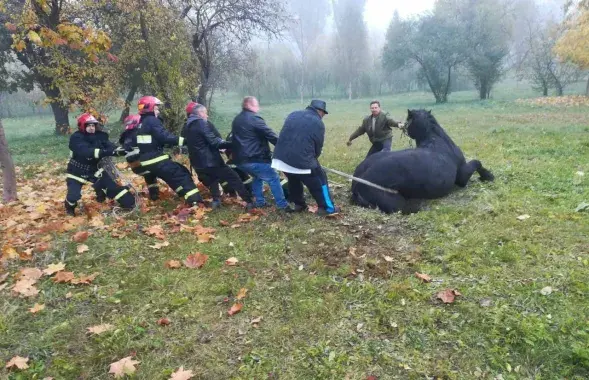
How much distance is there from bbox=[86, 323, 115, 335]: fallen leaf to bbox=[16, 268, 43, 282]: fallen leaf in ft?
4.52

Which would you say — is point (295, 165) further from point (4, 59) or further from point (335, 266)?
point (4, 59)

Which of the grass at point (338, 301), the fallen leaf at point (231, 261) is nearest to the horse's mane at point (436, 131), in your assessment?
the grass at point (338, 301)

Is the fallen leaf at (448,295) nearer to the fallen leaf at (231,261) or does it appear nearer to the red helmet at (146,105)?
the fallen leaf at (231,261)

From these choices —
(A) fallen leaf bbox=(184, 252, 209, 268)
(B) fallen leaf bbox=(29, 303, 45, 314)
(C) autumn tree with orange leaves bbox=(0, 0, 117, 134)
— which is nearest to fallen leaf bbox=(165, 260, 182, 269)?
(A) fallen leaf bbox=(184, 252, 209, 268)

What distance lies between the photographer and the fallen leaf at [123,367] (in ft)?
11.3

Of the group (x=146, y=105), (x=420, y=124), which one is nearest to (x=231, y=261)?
(x=146, y=105)

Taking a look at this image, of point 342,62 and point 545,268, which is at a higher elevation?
A: point 342,62

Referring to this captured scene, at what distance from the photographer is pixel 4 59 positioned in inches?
821

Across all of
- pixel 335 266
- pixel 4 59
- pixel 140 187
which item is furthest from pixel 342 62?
pixel 335 266

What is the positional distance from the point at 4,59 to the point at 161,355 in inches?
913

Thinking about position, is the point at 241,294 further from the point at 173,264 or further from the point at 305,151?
the point at 305,151

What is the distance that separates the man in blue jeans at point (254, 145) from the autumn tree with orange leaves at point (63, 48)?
2.33 meters

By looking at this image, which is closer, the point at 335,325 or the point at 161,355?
the point at 161,355

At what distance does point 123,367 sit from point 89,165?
4.45 meters
